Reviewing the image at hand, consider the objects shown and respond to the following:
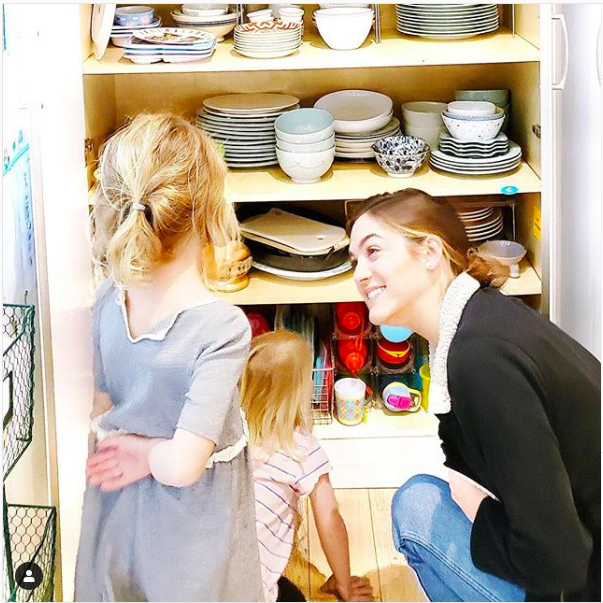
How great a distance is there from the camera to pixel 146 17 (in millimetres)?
1993

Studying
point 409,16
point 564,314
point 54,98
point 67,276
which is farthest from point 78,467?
point 409,16

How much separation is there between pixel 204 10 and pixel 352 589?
1.11 m

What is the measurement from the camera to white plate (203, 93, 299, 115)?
2039mm

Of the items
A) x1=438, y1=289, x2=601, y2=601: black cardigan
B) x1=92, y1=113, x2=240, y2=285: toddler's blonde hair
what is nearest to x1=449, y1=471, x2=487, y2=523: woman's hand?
x1=438, y1=289, x2=601, y2=601: black cardigan

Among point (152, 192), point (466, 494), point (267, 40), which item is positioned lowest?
point (466, 494)

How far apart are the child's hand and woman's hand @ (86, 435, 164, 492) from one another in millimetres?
440

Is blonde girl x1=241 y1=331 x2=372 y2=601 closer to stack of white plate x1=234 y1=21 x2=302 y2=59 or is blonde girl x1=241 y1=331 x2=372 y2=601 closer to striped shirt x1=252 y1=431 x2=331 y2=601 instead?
striped shirt x1=252 y1=431 x2=331 y2=601

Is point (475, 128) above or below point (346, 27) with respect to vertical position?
below

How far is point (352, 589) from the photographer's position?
1.66m

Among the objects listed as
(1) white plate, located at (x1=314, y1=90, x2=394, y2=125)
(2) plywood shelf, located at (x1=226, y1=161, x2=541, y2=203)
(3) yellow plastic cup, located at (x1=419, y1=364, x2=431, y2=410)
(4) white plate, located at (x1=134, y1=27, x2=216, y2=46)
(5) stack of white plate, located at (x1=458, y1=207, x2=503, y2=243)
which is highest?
(4) white plate, located at (x1=134, y1=27, x2=216, y2=46)

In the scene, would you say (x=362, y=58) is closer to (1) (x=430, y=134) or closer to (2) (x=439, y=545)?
(1) (x=430, y=134)

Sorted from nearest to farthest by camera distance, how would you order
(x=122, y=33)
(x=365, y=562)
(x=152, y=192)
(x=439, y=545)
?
(x=152, y=192), (x=439, y=545), (x=365, y=562), (x=122, y=33)

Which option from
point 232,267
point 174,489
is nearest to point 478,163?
point 232,267

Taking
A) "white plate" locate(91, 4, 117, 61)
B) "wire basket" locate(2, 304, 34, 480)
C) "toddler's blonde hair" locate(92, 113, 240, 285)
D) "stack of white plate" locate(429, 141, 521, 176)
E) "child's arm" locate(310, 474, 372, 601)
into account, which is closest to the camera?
"toddler's blonde hair" locate(92, 113, 240, 285)
